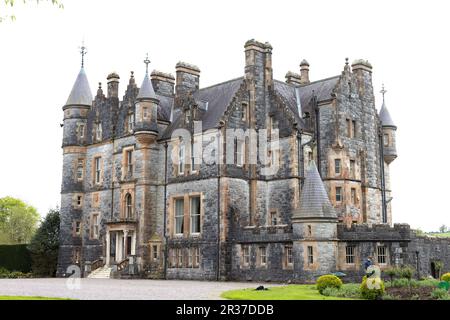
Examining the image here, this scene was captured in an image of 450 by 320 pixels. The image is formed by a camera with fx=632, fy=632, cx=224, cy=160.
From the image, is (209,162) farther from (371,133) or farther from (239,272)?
(371,133)

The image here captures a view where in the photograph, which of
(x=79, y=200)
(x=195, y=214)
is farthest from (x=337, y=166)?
(x=79, y=200)

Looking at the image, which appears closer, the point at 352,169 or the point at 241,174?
the point at 241,174

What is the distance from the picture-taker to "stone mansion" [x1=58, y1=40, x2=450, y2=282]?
125ft

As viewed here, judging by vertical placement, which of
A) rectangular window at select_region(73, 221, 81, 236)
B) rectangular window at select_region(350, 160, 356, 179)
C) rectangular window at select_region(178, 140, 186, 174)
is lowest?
rectangular window at select_region(73, 221, 81, 236)

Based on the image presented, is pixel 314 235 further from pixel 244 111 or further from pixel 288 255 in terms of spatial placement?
pixel 244 111

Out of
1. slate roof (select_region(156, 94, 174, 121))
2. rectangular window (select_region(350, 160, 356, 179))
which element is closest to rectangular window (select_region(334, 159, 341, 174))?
rectangular window (select_region(350, 160, 356, 179))

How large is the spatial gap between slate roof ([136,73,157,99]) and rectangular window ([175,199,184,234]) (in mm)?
7527

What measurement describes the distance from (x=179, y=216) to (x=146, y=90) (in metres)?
9.05

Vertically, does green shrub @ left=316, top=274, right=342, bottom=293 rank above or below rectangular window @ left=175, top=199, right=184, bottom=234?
below

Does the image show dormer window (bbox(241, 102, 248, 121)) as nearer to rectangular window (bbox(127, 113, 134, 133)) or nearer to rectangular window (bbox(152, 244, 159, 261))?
rectangular window (bbox(127, 113, 134, 133))

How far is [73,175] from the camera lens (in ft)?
164

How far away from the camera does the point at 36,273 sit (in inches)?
1973
